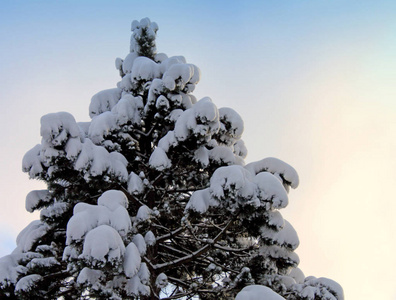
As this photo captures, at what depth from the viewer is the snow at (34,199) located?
24.6 ft

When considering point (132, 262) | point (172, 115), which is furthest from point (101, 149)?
point (132, 262)

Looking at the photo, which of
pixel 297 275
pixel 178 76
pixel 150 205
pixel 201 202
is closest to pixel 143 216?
pixel 201 202

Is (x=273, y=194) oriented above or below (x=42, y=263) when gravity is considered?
above

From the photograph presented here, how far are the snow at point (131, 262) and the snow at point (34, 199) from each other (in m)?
3.24

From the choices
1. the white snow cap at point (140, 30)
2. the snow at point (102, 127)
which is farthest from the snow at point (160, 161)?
the white snow cap at point (140, 30)

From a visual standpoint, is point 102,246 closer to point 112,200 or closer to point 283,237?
point 112,200

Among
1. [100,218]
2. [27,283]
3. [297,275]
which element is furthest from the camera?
[297,275]

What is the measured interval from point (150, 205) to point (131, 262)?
3193 mm

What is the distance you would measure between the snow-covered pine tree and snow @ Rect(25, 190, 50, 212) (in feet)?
0.07

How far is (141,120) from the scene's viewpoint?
357 inches

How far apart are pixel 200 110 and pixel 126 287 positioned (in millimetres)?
3447

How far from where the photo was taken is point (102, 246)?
4.63m

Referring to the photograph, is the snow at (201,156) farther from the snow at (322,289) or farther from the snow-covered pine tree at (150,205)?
the snow at (322,289)

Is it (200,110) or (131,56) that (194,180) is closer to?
(200,110)
